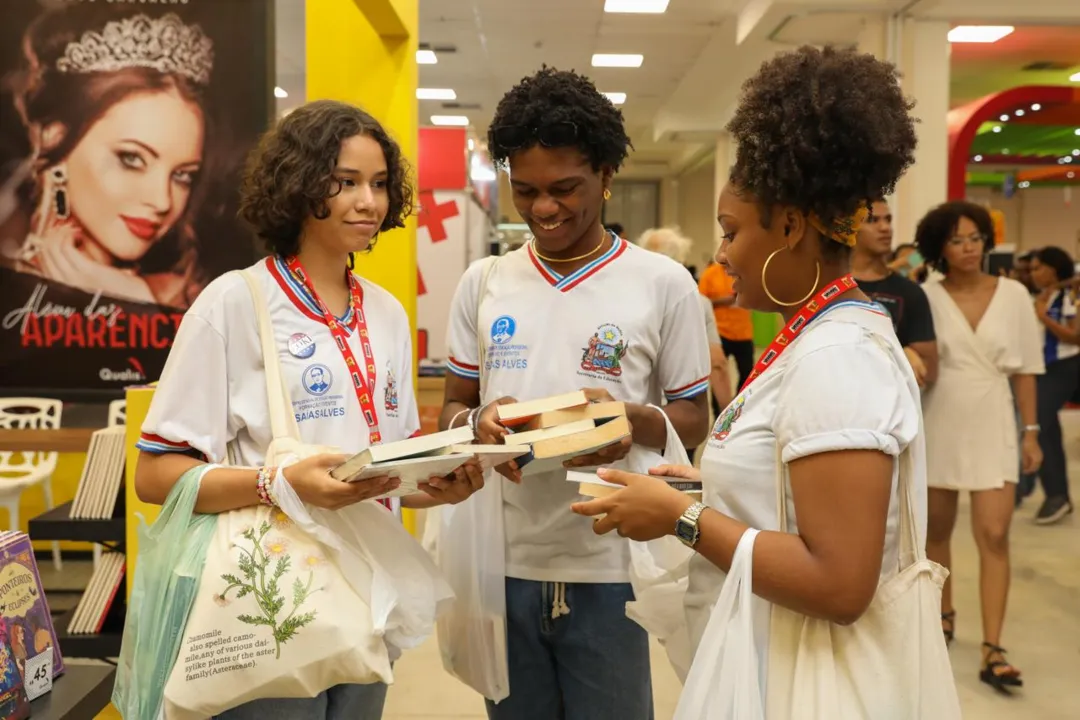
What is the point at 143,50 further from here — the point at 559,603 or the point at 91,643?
the point at 559,603

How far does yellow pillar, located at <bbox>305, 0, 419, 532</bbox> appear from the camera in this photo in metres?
4.62

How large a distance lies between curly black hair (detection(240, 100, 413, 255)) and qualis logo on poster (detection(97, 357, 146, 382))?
2.90 m

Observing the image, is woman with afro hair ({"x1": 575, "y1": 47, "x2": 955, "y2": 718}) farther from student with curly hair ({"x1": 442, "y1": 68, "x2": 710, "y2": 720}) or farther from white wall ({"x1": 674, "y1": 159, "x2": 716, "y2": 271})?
white wall ({"x1": 674, "y1": 159, "x2": 716, "y2": 271})

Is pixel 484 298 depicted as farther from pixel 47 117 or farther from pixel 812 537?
pixel 47 117

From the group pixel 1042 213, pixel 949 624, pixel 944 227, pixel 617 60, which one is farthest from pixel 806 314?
pixel 1042 213

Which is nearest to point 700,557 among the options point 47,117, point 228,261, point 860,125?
point 860,125

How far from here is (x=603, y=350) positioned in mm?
1754

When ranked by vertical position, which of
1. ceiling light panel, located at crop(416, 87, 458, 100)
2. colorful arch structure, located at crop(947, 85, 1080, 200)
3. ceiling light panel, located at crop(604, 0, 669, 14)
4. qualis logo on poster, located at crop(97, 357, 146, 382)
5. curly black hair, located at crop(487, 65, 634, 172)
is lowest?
qualis logo on poster, located at crop(97, 357, 146, 382)

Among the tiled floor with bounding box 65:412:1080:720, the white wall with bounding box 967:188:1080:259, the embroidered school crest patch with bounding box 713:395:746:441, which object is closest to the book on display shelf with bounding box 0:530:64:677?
the embroidered school crest patch with bounding box 713:395:746:441

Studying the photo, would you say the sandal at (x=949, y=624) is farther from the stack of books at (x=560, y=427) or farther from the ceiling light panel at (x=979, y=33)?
the ceiling light panel at (x=979, y=33)

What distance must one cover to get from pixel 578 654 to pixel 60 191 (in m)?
3.75

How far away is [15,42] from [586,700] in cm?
398

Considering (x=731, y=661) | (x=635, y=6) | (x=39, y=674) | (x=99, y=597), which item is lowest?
(x=99, y=597)

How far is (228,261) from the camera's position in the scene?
4.24 meters
